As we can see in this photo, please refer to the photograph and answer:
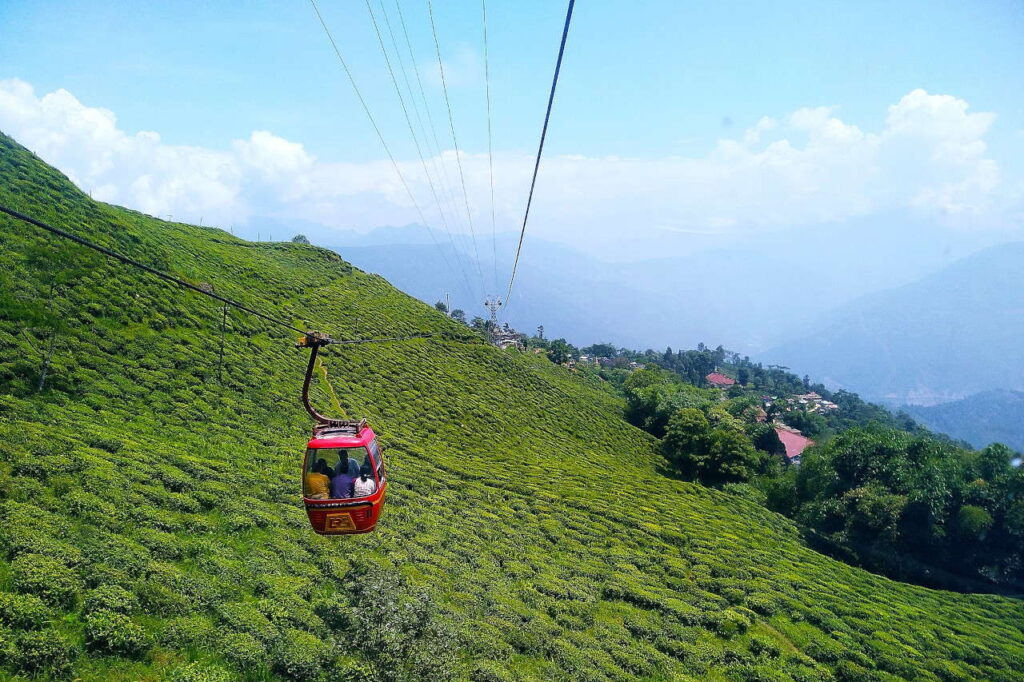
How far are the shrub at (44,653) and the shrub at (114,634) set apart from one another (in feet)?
1.47

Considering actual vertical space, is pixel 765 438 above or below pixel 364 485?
above

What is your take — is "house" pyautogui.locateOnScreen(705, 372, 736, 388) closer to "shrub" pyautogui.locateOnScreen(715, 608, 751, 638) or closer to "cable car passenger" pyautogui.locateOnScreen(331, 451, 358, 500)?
"shrub" pyautogui.locateOnScreen(715, 608, 751, 638)

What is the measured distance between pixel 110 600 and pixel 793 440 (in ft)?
391

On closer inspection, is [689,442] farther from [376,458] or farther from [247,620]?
[247,620]

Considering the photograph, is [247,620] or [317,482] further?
[317,482]

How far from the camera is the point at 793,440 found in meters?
107

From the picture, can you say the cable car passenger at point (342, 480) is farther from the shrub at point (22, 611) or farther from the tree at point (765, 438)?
the tree at point (765, 438)

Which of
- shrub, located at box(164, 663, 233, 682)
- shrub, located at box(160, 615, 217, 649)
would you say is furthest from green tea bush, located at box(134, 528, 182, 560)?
shrub, located at box(164, 663, 233, 682)

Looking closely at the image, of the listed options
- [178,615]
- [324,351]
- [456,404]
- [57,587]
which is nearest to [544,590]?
[178,615]

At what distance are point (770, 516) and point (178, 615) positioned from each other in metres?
45.5

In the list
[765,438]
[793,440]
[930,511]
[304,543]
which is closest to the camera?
[304,543]

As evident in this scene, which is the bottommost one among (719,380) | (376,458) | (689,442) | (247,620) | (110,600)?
(247,620)

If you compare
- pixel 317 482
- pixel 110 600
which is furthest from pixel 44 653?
pixel 317 482

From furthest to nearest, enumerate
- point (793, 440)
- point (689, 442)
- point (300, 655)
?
point (793, 440) → point (689, 442) → point (300, 655)
